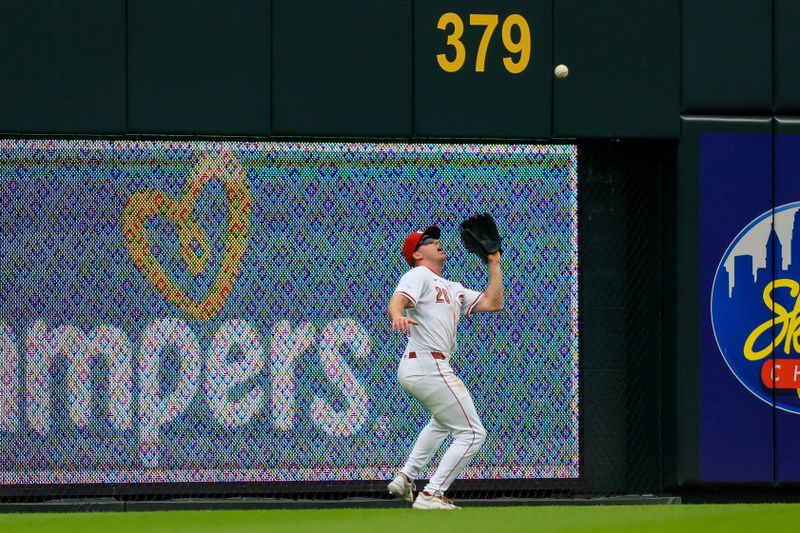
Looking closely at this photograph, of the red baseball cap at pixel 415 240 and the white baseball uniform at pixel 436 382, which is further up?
the red baseball cap at pixel 415 240

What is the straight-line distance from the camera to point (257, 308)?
11.0 metres

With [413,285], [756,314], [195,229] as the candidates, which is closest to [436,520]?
[413,285]

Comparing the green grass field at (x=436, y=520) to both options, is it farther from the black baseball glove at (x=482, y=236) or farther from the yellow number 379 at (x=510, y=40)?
the yellow number 379 at (x=510, y=40)

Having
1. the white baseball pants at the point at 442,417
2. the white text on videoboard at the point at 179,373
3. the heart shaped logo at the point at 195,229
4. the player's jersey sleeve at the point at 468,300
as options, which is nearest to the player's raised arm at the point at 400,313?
the white baseball pants at the point at 442,417

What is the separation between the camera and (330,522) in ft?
28.2

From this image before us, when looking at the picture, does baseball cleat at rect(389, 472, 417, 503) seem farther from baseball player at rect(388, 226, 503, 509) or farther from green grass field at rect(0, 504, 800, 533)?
green grass field at rect(0, 504, 800, 533)

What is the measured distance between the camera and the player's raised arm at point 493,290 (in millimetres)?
9773

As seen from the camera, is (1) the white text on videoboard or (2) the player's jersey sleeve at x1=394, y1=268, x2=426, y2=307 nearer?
(2) the player's jersey sleeve at x1=394, y1=268, x2=426, y2=307

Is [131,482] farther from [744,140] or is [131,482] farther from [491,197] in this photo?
[744,140]

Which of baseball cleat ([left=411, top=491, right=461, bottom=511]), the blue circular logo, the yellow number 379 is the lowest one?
baseball cleat ([left=411, top=491, right=461, bottom=511])

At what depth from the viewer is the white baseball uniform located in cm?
947

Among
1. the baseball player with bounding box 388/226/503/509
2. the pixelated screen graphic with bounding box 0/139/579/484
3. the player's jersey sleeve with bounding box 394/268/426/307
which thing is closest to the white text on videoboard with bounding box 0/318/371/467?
the pixelated screen graphic with bounding box 0/139/579/484

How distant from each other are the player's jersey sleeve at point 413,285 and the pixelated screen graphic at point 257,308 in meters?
1.56

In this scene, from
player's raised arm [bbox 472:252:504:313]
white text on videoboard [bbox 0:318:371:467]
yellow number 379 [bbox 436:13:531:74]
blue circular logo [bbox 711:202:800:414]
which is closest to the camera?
player's raised arm [bbox 472:252:504:313]
